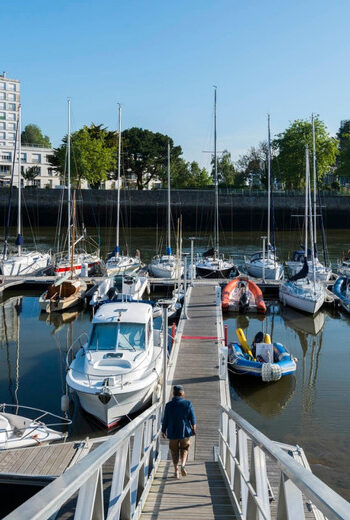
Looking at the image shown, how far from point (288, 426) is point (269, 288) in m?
17.6

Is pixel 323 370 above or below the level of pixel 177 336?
below

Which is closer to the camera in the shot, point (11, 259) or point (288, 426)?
point (288, 426)

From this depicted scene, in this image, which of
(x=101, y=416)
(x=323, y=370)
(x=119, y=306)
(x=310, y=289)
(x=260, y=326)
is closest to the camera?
(x=101, y=416)

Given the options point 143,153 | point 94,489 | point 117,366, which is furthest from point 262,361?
point 143,153

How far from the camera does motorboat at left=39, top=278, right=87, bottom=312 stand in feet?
83.9

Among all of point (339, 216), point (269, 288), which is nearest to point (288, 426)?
point (269, 288)

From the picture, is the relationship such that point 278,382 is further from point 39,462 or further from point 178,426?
point 178,426

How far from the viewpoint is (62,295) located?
1041 inches

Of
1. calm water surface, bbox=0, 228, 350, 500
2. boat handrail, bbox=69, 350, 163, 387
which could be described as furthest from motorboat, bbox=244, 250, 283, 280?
boat handrail, bbox=69, 350, 163, 387

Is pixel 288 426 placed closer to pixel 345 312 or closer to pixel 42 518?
pixel 42 518

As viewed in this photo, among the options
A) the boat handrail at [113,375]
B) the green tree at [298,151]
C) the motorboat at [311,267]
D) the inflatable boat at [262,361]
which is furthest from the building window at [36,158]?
the boat handrail at [113,375]

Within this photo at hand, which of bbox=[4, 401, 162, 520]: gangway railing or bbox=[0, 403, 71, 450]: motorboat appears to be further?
bbox=[0, 403, 71, 450]: motorboat

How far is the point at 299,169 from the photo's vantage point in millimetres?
77062

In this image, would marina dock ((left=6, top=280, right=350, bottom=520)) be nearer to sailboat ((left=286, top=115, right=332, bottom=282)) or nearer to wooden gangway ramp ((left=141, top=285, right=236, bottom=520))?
wooden gangway ramp ((left=141, top=285, right=236, bottom=520))
